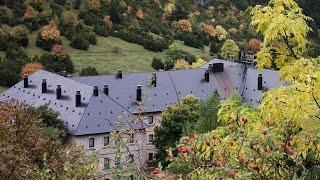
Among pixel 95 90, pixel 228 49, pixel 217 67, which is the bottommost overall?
pixel 95 90

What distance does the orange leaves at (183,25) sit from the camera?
109 m

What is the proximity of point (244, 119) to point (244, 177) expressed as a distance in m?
1.43

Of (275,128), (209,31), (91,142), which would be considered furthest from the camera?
(209,31)

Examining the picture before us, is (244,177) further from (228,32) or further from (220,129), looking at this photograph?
(228,32)

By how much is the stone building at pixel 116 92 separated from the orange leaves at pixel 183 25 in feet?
126

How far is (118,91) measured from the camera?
60250mm

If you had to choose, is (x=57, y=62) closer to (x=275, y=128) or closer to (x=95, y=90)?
(x=95, y=90)

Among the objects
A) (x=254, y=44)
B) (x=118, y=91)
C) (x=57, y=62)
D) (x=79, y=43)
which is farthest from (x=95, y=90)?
(x=254, y=44)

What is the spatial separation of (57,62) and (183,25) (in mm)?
34421

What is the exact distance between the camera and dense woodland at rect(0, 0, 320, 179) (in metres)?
9.41

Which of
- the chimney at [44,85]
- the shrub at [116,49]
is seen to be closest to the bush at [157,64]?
the shrub at [116,49]

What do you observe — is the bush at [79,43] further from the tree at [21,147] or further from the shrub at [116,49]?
the tree at [21,147]

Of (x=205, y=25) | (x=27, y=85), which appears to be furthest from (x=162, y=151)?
(x=205, y=25)

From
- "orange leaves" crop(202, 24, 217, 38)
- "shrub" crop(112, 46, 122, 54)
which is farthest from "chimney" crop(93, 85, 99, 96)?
"orange leaves" crop(202, 24, 217, 38)
